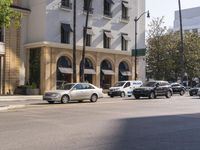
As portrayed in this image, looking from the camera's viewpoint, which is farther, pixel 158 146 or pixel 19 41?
pixel 19 41

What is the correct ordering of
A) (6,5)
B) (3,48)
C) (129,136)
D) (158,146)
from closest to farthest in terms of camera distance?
(158,146) < (129,136) < (6,5) < (3,48)

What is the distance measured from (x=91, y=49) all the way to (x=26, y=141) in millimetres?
39671

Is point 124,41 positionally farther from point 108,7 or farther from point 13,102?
point 13,102

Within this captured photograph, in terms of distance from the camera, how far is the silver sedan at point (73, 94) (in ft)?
100

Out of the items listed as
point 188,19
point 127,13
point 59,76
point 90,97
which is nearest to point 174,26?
point 188,19

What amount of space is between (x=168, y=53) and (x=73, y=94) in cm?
4340

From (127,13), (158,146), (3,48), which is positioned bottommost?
(158,146)

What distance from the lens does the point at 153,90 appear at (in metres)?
38.5

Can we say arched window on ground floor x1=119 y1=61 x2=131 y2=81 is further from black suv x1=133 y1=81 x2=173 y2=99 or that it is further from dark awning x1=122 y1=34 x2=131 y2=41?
black suv x1=133 y1=81 x2=173 y2=99

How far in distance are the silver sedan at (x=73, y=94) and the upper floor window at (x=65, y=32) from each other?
16.6 m

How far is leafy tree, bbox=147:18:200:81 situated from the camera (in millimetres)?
72312

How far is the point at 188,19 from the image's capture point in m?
Result: 149

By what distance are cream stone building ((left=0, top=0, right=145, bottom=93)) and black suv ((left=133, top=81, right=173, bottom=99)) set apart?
39.9 ft

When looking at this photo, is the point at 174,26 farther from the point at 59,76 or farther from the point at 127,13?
the point at 59,76
